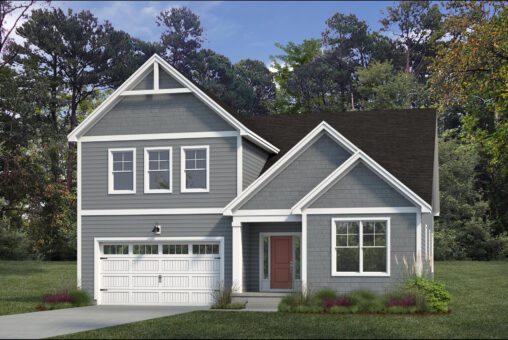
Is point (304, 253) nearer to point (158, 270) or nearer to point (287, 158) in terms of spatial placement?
point (287, 158)

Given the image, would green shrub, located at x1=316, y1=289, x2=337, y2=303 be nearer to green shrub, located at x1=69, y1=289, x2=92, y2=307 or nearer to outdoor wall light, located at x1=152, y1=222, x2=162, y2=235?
outdoor wall light, located at x1=152, y1=222, x2=162, y2=235

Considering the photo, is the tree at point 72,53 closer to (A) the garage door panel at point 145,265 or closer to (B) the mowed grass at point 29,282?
(B) the mowed grass at point 29,282

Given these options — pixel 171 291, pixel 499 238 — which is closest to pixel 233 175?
pixel 171 291

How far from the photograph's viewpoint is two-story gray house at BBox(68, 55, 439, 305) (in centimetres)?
2648

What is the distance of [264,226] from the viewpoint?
27953mm

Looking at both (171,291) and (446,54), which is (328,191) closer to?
(171,291)

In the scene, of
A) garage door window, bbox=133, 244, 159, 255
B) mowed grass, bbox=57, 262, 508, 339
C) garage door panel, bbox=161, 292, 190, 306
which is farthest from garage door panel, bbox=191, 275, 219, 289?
mowed grass, bbox=57, 262, 508, 339

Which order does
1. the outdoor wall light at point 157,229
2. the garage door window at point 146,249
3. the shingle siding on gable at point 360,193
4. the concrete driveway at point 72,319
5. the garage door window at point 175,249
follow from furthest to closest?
the garage door window at point 146,249 < the garage door window at point 175,249 < the outdoor wall light at point 157,229 < the shingle siding on gable at point 360,193 < the concrete driveway at point 72,319

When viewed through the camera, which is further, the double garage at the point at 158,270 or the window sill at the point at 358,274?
the double garage at the point at 158,270

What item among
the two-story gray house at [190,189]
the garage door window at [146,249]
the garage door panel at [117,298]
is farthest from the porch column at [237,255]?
the garage door panel at [117,298]

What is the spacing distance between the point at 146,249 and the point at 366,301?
29.6 ft

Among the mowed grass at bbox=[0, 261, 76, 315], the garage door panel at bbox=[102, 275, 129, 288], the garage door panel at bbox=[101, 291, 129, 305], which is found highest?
the garage door panel at bbox=[102, 275, 129, 288]

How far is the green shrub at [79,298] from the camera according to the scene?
27.0m

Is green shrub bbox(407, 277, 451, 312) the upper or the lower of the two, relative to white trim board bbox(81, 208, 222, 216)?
lower
